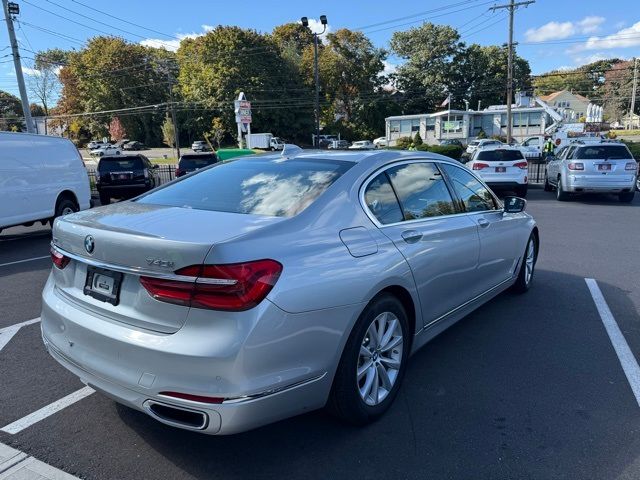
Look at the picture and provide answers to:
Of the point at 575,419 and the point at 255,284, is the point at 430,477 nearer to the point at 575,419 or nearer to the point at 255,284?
the point at 575,419

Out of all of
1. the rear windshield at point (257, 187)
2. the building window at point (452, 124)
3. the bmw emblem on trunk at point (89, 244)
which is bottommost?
the bmw emblem on trunk at point (89, 244)

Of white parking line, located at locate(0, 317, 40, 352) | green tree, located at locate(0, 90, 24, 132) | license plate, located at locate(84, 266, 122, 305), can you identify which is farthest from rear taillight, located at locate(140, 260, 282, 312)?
green tree, located at locate(0, 90, 24, 132)

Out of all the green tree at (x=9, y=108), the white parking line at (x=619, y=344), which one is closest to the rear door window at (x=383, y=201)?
the white parking line at (x=619, y=344)

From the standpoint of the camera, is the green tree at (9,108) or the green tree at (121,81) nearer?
the green tree at (121,81)

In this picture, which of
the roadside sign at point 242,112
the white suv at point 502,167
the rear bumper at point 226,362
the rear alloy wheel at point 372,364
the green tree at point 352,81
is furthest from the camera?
the green tree at point 352,81

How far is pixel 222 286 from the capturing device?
225cm

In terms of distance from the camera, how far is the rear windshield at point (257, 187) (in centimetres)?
294

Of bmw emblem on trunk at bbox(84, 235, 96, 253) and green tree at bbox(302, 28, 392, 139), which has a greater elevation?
green tree at bbox(302, 28, 392, 139)

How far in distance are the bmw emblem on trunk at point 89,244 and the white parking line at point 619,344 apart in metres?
3.52

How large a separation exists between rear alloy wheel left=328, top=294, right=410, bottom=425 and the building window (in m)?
56.3

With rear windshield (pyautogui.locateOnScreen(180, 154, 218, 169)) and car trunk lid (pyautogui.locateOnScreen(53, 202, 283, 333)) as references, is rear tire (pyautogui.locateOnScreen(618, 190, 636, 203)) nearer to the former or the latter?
rear windshield (pyautogui.locateOnScreen(180, 154, 218, 169))

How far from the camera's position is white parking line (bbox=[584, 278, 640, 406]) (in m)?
3.54

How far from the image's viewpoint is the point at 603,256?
7.45m

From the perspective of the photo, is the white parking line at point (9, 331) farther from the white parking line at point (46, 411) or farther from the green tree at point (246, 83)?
the green tree at point (246, 83)
